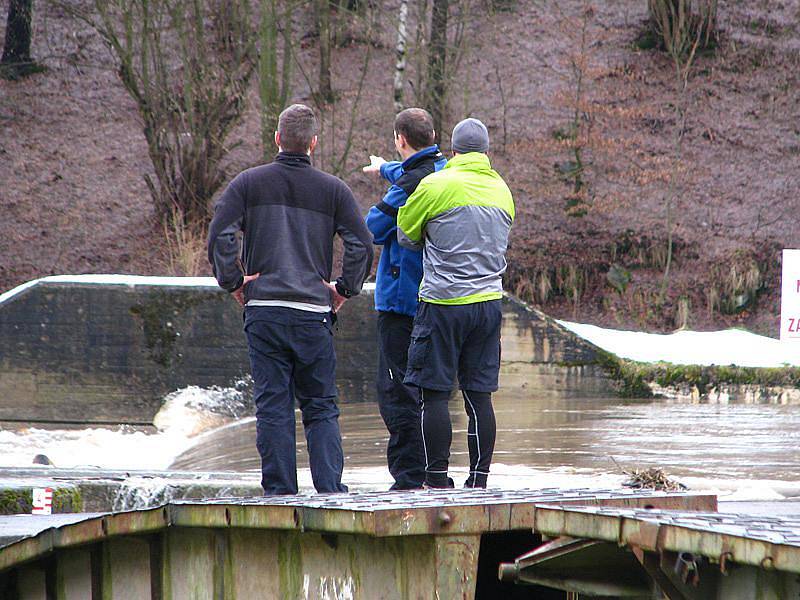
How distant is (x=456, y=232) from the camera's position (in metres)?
6.43

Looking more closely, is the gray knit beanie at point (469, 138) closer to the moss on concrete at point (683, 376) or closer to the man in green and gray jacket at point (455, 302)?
the man in green and gray jacket at point (455, 302)

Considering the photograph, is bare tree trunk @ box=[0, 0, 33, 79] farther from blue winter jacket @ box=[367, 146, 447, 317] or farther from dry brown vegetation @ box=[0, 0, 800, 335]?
blue winter jacket @ box=[367, 146, 447, 317]

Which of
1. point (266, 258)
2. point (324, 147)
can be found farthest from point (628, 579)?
point (324, 147)

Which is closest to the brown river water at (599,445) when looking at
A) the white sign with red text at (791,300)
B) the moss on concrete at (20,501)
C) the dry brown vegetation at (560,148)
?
the white sign with red text at (791,300)

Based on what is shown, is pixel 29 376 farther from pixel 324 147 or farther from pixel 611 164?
pixel 611 164

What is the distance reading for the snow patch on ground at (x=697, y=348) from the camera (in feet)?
45.7

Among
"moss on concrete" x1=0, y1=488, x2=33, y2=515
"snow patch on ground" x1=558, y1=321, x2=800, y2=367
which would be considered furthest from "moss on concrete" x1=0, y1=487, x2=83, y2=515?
"snow patch on ground" x1=558, y1=321, x2=800, y2=367

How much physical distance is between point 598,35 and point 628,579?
88.0ft

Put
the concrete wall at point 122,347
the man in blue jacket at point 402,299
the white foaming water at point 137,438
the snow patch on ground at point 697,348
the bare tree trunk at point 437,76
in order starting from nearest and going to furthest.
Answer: the man in blue jacket at point 402,299 < the white foaming water at point 137,438 < the concrete wall at point 122,347 < the snow patch on ground at point 697,348 < the bare tree trunk at point 437,76

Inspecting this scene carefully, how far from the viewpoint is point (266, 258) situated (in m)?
6.46

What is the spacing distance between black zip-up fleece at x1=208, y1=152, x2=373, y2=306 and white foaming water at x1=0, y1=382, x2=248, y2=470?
545 centimetres

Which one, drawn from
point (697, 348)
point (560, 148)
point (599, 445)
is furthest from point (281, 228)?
point (560, 148)

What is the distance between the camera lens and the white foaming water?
1184 cm

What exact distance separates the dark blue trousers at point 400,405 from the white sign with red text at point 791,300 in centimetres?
644
